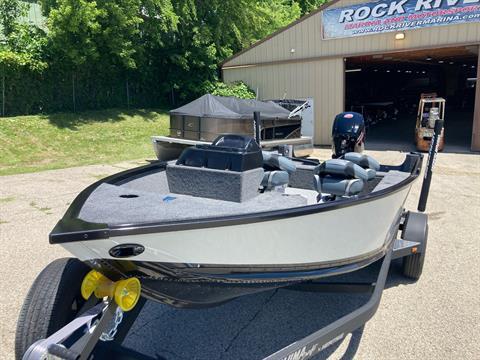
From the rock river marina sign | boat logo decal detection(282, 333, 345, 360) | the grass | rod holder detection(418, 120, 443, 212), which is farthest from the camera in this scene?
the rock river marina sign

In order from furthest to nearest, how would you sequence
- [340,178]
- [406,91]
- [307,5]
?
[307,5], [406,91], [340,178]

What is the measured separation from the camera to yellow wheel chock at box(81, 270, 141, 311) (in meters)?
2.24

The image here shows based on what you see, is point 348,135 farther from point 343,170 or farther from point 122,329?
point 122,329

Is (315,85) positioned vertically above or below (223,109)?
above

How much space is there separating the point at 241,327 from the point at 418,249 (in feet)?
6.41

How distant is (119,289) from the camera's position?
7.32 feet

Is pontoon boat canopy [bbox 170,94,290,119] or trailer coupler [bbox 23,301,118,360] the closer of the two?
trailer coupler [bbox 23,301,118,360]

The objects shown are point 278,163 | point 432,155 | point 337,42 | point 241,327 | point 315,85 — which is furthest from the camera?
point 315,85

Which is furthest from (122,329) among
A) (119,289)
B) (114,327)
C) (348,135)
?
(348,135)

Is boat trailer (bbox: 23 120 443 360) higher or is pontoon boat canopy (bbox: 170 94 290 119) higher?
pontoon boat canopy (bbox: 170 94 290 119)

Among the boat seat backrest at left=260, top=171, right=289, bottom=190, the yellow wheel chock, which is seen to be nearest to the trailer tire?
the yellow wheel chock

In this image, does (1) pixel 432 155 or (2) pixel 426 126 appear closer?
(1) pixel 432 155

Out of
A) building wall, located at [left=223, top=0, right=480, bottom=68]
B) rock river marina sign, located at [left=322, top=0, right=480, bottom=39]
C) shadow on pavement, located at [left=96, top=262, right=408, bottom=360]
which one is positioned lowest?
shadow on pavement, located at [left=96, top=262, right=408, bottom=360]

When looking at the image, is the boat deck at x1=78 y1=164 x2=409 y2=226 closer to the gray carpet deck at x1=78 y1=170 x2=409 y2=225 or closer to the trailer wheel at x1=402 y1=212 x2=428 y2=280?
the gray carpet deck at x1=78 y1=170 x2=409 y2=225
